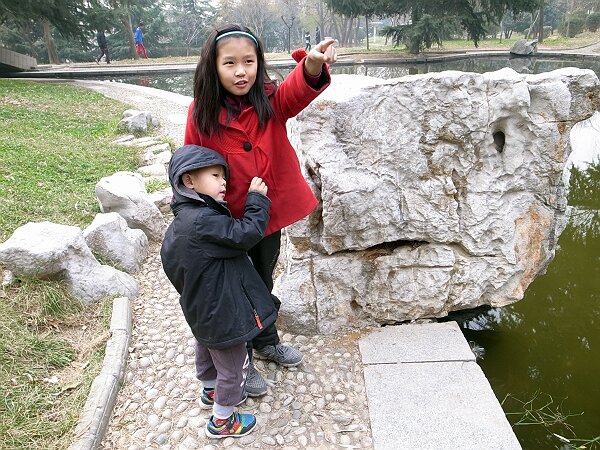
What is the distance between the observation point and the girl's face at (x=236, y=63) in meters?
1.94

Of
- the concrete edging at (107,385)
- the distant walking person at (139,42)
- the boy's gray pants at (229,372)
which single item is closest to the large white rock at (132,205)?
the concrete edging at (107,385)

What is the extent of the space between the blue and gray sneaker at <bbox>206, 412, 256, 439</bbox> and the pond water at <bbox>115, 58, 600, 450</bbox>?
1.52 meters

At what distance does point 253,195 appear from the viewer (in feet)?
6.51

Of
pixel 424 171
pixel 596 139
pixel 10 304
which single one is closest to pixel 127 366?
pixel 10 304

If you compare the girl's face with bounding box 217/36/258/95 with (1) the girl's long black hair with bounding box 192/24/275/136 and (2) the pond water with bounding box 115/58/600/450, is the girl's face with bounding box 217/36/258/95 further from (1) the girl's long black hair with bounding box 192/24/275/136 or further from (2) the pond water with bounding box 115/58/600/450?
(2) the pond water with bounding box 115/58/600/450

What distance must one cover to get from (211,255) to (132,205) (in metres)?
2.39

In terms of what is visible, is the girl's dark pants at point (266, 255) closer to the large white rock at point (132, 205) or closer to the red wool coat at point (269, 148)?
the red wool coat at point (269, 148)

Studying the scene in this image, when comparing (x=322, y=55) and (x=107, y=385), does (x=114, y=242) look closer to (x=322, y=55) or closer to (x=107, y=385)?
(x=107, y=385)

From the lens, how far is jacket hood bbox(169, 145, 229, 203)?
190 cm

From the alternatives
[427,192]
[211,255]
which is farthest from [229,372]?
[427,192]

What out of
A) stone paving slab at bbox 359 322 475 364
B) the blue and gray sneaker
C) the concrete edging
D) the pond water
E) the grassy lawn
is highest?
the grassy lawn

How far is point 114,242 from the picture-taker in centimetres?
358

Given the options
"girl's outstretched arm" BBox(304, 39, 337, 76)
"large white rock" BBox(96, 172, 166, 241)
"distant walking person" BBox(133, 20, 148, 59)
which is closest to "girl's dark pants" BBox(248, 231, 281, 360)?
"girl's outstretched arm" BBox(304, 39, 337, 76)

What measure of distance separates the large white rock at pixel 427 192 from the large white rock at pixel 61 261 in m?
1.16
